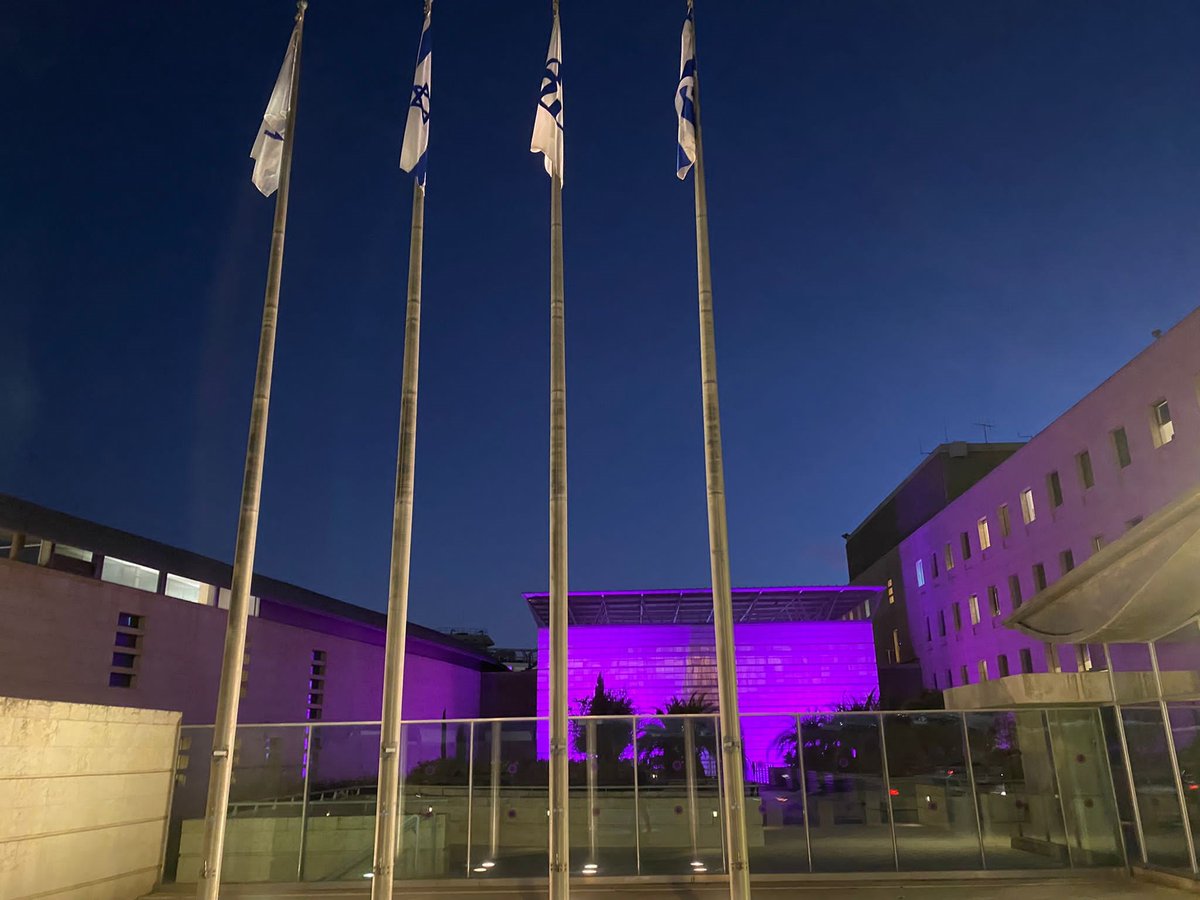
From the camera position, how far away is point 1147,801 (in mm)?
15109

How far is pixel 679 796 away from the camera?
16.8 meters

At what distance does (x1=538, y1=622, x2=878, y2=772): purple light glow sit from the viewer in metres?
48.1

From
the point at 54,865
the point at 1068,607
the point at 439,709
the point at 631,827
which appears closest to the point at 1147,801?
the point at 1068,607

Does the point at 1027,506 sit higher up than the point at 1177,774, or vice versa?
the point at 1027,506

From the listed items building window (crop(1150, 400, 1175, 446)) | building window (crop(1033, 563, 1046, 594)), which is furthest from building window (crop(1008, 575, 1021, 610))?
building window (crop(1150, 400, 1175, 446))

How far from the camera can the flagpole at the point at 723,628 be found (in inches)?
451

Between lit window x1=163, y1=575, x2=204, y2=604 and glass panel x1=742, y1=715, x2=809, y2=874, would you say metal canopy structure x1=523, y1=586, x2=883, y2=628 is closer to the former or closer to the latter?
lit window x1=163, y1=575, x2=204, y2=604

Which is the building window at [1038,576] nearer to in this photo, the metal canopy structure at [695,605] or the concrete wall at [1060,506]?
the concrete wall at [1060,506]

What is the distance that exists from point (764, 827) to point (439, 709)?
49924 mm

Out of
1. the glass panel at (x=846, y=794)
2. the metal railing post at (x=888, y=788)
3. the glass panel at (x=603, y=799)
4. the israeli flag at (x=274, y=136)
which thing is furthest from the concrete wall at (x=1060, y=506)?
the israeli flag at (x=274, y=136)

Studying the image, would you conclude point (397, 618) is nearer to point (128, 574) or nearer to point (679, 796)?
point (679, 796)

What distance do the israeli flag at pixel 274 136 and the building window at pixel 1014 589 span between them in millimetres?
40064

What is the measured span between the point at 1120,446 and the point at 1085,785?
22988mm

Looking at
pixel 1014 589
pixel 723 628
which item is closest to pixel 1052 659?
pixel 1014 589
